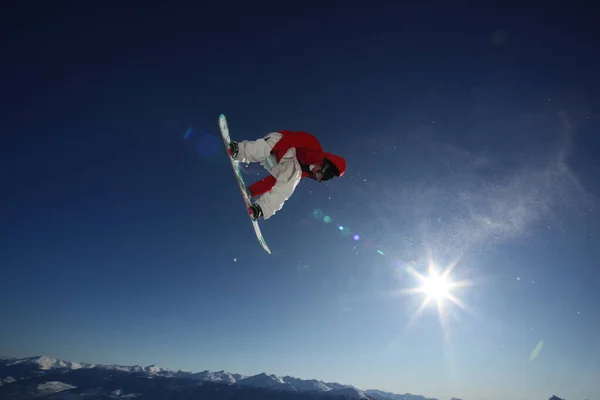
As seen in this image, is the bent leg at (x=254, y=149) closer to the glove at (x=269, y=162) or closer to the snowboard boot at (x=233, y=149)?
the snowboard boot at (x=233, y=149)

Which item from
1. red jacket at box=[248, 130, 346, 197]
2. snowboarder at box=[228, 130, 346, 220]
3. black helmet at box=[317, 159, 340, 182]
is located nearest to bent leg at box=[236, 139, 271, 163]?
snowboarder at box=[228, 130, 346, 220]

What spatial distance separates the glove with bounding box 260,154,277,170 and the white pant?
0.21 metres

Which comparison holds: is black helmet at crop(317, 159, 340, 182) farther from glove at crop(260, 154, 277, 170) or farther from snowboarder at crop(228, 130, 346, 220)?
glove at crop(260, 154, 277, 170)

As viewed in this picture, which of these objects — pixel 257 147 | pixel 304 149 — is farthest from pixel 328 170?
pixel 257 147

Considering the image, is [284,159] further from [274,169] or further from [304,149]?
[304,149]

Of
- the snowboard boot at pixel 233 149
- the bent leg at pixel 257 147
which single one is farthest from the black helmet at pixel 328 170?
the snowboard boot at pixel 233 149

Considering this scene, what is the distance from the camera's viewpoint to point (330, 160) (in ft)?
24.5

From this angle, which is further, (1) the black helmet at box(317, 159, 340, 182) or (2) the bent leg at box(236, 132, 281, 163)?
(1) the black helmet at box(317, 159, 340, 182)

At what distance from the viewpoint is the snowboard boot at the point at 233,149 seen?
7.33 meters

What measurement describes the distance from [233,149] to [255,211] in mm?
1653

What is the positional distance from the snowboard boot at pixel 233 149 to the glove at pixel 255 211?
1.36 meters

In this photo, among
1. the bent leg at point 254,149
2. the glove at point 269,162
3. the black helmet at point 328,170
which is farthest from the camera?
the glove at point 269,162

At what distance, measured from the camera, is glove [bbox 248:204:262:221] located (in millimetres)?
7316

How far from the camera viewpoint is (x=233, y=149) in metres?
7.39
